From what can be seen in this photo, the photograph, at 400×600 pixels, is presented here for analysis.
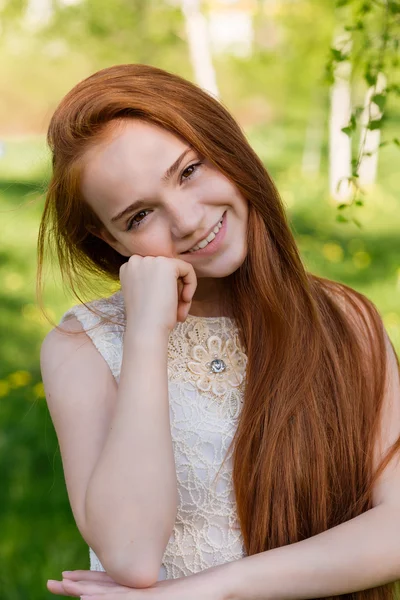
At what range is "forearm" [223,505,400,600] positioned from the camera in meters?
1.85

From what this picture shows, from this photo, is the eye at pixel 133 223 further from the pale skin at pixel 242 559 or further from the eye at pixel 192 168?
the eye at pixel 192 168

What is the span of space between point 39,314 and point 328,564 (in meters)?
3.58

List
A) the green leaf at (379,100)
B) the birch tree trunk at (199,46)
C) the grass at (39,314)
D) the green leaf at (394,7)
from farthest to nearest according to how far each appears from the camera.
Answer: the birch tree trunk at (199,46) < the grass at (39,314) < the green leaf at (394,7) < the green leaf at (379,100)

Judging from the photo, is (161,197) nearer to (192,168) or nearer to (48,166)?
(192,168)

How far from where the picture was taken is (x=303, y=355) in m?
2.16

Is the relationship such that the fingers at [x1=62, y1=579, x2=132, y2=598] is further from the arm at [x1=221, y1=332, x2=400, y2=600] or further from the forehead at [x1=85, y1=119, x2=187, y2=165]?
the forehead at [x1=85, y1=119, x2=187, y2=165]

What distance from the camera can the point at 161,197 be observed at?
6.46 ft

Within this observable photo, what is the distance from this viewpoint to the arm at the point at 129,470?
1825 millimetres

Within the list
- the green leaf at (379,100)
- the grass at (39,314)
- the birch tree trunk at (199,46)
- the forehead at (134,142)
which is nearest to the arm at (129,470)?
the forehead at (134,142)

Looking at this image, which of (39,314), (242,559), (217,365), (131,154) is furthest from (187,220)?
(39,314)

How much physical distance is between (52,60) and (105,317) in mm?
9240

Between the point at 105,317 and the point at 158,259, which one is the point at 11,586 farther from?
the point at 158,259

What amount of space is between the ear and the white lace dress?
0.57ft

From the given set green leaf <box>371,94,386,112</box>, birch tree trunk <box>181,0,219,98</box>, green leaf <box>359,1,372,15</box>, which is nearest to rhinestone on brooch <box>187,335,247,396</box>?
green leaf <box>371,94,386,112</box>
